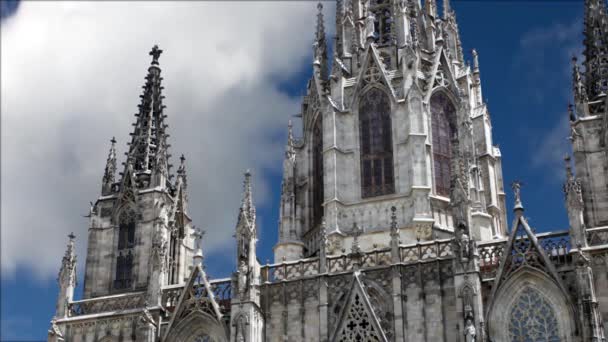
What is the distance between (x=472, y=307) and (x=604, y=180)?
24.0 ft

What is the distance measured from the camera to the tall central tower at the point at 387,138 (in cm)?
3975

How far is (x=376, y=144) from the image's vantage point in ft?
137

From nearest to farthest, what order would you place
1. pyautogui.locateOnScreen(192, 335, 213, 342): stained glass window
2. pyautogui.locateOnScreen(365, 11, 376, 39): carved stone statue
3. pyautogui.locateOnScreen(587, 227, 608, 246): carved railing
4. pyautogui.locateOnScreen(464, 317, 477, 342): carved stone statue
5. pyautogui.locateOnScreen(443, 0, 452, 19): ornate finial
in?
pyautogui.locateOnScreen(464, 317, 477, 342): carved stone statue
pyautogui.locateOnScreen(587, 227, 608, 246): carved railing
pyautogui.locateOnScreen(192, 335, 213, 342): stained glass window
pyautogui.locateOnScreen(365, 11, 376, 39): carved stone statue
pyautogui.locateOnScreen(443, 0, 452, 19): ornate finial

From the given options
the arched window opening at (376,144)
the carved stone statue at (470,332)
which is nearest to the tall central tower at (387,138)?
the arched window opening at (376,144)

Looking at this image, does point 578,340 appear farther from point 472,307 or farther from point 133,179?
point 133,179

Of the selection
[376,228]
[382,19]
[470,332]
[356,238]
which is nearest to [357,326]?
[356,238]

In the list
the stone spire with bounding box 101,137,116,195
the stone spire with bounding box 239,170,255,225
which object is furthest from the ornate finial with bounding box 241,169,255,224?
the stone spire with bounding box 101,137,116,195

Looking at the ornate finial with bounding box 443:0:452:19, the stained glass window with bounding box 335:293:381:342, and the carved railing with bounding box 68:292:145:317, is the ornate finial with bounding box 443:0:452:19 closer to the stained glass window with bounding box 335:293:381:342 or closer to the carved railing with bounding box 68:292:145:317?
the stained glass window with bounding box 335:293:381:342

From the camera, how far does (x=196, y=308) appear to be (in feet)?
122

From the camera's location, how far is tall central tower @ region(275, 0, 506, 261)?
39.8 metres

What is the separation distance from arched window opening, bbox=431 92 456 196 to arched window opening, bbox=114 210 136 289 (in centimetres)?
1372

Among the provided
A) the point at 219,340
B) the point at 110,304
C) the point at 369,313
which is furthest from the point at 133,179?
the point at 369,313

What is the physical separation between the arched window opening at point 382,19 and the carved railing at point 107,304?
17161 millimetres

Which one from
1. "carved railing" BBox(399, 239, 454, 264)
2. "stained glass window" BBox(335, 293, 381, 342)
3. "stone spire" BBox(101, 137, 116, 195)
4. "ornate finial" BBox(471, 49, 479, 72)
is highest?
"ornate finial" BBox(471, 49, 479, 72)
